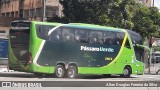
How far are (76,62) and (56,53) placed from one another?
67.9 inches

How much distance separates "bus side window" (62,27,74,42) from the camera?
24.4 meters

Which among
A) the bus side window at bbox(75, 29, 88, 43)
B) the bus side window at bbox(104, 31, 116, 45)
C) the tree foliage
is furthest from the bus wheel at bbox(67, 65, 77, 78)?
the tree foliage

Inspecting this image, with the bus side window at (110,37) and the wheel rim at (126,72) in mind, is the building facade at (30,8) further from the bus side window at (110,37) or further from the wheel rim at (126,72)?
the bus side window at (110,37)

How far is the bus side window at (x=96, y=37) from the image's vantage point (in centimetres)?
2617

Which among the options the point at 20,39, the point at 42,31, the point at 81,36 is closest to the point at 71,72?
the point at 81,36

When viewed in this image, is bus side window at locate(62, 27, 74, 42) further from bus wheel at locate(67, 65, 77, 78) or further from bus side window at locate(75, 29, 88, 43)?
bus wheel at locate(67, 65, 77, 78)

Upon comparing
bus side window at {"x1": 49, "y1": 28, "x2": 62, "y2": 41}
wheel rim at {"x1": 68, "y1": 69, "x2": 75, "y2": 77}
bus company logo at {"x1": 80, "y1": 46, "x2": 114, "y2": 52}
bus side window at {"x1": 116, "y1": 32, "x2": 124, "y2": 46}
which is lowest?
wheel rim at {"x1": 68, "y1": 69, "x2": 75, "y2": 77}

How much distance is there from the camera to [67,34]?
24.6 m

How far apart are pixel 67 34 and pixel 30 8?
43.9m

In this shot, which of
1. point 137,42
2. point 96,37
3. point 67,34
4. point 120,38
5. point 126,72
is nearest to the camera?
point 67,34

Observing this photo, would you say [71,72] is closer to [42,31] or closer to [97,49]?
[97,49]

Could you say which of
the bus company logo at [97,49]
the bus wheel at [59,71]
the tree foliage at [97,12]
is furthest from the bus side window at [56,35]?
the tree foliage at [97,12]

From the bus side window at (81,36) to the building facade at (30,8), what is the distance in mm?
27693

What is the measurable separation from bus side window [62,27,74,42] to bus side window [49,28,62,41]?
31cm
